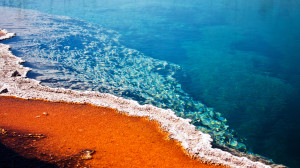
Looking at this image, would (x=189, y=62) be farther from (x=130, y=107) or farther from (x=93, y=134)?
(x=93, y=134)

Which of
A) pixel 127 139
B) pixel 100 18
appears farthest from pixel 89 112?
pixel 100 18

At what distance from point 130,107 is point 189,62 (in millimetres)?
7325

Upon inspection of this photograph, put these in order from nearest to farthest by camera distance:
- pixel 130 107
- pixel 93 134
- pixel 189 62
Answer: pixel 93 134
pixel 130 107
pixel 189 62

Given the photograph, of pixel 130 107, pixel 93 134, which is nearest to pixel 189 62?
pixel 130 107

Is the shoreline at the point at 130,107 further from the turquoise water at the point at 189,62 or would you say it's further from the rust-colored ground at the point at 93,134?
the turquoise water at the point at 189,62

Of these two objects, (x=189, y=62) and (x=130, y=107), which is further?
(x=189, y=62)

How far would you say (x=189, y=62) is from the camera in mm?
15102

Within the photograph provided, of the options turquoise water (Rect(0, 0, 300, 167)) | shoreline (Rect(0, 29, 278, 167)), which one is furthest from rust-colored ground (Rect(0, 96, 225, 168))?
turquoise water (Rect(0, 0, 300, 167))

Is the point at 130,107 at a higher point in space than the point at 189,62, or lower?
lower

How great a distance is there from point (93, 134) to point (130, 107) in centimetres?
230

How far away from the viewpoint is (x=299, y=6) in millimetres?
32594

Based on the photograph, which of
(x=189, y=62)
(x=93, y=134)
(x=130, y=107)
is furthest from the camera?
(x=189, y=62)

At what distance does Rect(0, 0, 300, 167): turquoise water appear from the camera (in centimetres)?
931

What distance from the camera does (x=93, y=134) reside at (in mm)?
6902
